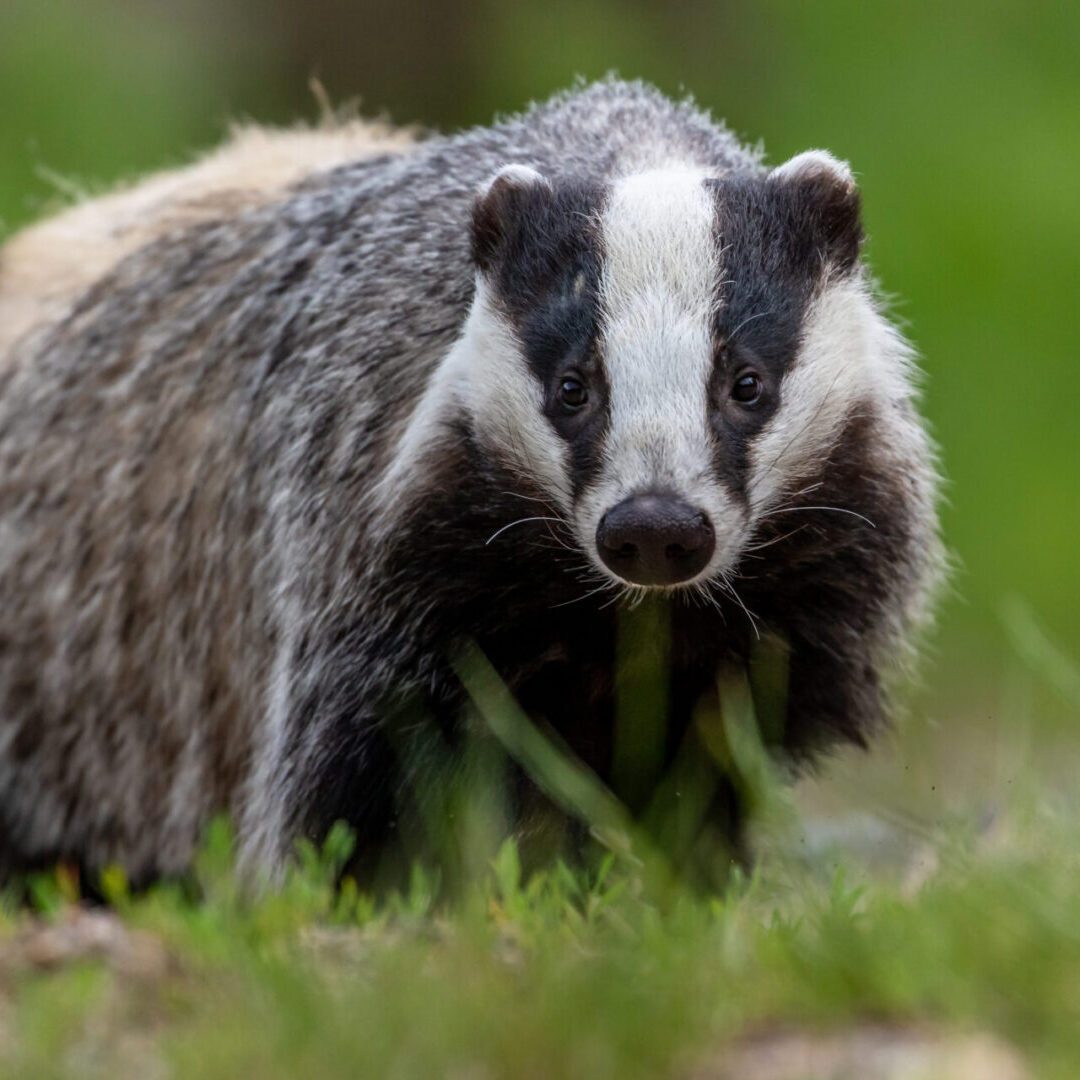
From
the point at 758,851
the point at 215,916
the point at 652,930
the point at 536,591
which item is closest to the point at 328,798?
the point at 536,591

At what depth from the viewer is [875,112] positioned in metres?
7.89

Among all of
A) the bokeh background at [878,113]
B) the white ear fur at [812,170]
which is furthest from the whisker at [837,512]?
the bokeh background at [878,113]

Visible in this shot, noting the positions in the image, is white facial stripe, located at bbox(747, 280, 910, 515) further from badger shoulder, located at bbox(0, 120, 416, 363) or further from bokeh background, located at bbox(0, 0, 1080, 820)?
bokeh background, located at bbox(0, 0, 1080, 820)

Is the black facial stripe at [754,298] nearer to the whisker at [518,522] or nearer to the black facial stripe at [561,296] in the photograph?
the black facial stripe at [561,296]

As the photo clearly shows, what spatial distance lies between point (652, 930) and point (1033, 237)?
6.01 metres

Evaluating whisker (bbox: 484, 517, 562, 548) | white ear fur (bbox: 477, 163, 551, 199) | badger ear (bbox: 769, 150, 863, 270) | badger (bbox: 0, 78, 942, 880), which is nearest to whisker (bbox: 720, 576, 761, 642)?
badger (bbox: 0, 78, 942, 880)

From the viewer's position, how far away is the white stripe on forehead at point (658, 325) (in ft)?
8.81

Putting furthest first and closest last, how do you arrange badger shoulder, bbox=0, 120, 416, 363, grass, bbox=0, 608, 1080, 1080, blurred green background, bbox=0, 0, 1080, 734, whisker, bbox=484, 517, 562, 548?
blurred green background, bbox=0, 0, 1080, 734 < badger shoulder, bbox=0, 120, 416, 363 < whisker, bbox=484, 517, 562, 548 < grass, bbox=0, 608, 1080, 1080

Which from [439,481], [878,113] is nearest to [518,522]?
[439,481]

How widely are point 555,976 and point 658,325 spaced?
1.18 metres

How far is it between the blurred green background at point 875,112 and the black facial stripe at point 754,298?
420 centimetres

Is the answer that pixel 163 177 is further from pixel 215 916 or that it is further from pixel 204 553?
pixel 215 916

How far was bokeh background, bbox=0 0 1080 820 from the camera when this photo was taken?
300 inches

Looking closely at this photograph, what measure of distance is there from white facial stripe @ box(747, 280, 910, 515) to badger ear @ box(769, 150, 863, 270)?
63mm
